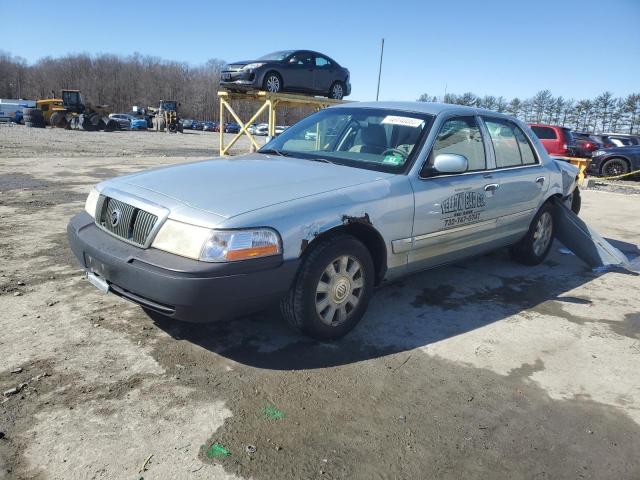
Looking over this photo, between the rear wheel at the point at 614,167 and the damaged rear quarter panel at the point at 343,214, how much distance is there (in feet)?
54.9

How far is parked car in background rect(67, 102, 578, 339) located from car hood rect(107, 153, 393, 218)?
0.01m

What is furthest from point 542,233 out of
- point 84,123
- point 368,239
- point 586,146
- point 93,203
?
point 84,123

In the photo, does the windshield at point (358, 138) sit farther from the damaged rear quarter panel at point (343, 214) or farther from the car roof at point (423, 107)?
the damaged rear quarter panel at point (343, 214)

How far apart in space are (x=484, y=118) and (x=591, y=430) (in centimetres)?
292

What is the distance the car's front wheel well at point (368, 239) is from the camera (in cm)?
321

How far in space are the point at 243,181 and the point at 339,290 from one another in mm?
970

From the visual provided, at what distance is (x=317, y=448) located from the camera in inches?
93.3

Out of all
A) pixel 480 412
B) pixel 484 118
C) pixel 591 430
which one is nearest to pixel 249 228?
pixel 480 412

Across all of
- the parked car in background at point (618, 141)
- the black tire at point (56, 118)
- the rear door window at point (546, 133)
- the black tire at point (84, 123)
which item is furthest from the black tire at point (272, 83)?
the black tire at point (56, 118)

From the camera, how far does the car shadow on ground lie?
3.29 m

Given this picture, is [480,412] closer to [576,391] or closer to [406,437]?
[406,437]

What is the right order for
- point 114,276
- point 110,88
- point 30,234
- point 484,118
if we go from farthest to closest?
point 110,88, point 30,234, point 484,118, point 114,276

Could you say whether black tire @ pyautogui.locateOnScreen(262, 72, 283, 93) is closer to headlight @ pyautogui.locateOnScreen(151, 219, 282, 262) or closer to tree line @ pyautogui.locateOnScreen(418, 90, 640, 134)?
headlight @ pyautogui.locateOnScreen(151, 219, 282, 262)

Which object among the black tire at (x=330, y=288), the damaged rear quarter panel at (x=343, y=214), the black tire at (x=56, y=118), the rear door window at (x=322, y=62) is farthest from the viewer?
the black tire at (x=56, y=118)
